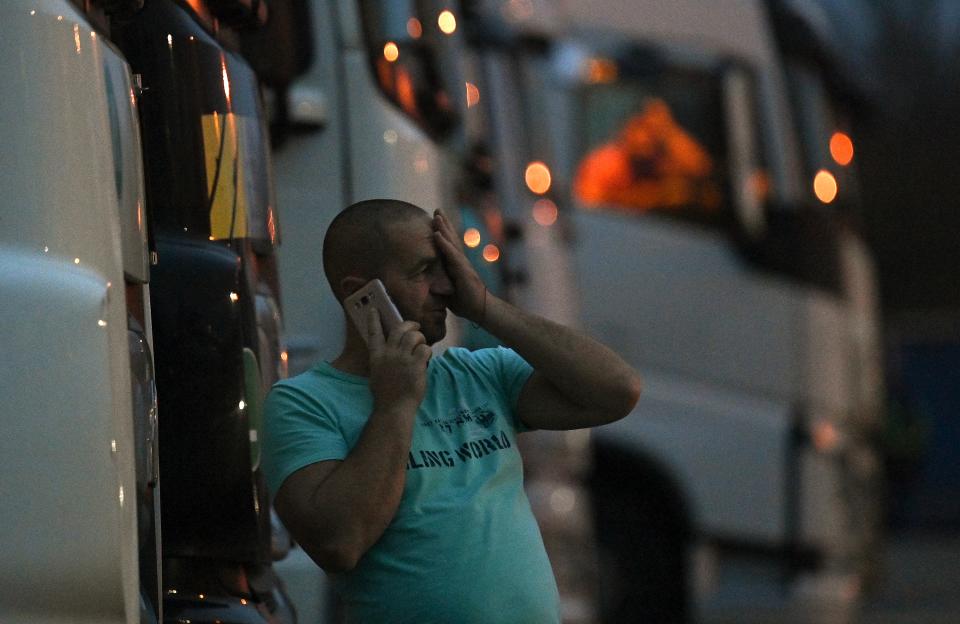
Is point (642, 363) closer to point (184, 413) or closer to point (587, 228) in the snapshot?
point (587, 228)

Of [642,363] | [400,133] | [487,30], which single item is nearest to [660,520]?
[642,363]

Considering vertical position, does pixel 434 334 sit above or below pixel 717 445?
above

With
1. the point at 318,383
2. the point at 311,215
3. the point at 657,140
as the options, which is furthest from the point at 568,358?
the point at 657,140

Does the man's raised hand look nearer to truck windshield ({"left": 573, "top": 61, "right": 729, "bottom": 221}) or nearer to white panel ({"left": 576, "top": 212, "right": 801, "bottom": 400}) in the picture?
white panel ({"left": 576, "top": 212, "right": 801, "bottom": 400})

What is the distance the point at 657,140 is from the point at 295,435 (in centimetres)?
794

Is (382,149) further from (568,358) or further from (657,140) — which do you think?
(657,140)

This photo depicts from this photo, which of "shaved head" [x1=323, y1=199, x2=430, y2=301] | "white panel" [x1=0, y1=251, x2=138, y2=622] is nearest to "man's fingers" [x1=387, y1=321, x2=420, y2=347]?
"shaved head" [x1=323, y1=199, x2=430, y2=301]

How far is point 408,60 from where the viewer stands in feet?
18.6

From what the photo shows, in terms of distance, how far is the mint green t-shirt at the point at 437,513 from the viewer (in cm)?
278

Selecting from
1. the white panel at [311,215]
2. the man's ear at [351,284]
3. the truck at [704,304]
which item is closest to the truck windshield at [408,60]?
the white panel at [311,215]

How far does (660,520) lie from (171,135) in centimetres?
748

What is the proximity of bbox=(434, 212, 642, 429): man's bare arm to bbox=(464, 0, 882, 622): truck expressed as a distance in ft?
23.9

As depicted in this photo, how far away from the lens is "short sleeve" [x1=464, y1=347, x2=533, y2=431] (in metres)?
3.04

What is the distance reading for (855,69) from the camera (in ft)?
41.8
